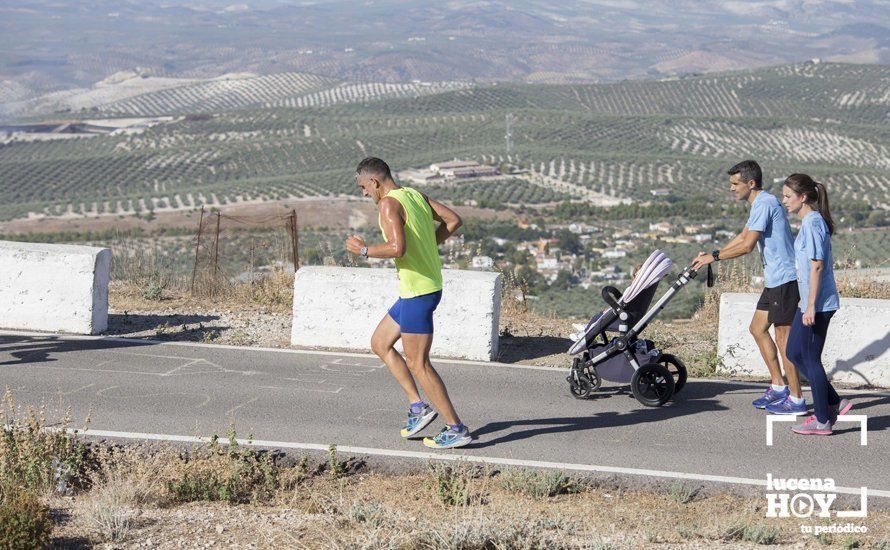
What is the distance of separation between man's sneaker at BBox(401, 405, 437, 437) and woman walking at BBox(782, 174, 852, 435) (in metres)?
2.47

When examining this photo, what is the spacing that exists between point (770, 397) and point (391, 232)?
3440 mm

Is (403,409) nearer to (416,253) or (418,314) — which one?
(418,314)

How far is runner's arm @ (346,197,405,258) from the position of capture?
693 cm

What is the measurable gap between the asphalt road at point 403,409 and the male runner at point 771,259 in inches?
18.4

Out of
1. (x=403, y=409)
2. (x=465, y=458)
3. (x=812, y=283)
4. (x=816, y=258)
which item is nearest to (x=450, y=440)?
(x=465, y=458)

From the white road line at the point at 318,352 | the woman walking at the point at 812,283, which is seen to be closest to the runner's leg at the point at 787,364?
the woman walking at the point at 812,283

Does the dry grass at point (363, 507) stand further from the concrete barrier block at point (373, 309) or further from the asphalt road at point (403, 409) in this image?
the concrete barrier block at point (373, 309)

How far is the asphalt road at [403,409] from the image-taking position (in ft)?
24.3

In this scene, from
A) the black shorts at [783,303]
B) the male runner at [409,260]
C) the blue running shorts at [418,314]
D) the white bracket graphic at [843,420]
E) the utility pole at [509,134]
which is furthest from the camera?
the utility pole at [509,134]

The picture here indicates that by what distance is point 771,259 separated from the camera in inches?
321

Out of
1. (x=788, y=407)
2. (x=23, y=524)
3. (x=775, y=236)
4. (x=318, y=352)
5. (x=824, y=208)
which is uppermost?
(x=824, y=208)

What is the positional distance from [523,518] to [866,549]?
1739mm

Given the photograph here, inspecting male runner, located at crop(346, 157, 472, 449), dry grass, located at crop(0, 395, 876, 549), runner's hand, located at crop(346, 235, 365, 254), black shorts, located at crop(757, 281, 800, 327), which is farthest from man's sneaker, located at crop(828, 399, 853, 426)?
runner's hand, located at crop(346, 235, 365, 254)

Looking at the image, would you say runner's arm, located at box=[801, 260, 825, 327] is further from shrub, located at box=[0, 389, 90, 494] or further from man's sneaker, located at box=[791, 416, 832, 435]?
shrub, located at box=[0, 389, 90, 494]
